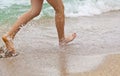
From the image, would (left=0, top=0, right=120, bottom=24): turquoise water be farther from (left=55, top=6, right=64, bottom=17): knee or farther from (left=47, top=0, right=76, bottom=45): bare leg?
(left=55, top=6, right=64, bottom=17): knee

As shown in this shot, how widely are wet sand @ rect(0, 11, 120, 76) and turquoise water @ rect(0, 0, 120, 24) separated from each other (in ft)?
3.72

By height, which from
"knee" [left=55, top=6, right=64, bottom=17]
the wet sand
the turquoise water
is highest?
"knee" [left=55, top=6, right=64, bottom=17]

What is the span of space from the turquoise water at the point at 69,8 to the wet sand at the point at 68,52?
1.13m

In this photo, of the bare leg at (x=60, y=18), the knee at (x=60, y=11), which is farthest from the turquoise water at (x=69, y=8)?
the knee at (x=60, y=11)

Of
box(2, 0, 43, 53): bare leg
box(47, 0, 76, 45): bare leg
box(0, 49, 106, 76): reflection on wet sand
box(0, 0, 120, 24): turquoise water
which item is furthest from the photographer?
box(0, 0, 120, 24): turquoise water

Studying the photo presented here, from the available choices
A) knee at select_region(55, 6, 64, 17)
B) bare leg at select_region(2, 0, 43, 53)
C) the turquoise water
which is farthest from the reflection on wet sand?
the turquoise water

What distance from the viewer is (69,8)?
28.3ft

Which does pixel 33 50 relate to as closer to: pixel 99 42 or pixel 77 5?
pixel 99 42

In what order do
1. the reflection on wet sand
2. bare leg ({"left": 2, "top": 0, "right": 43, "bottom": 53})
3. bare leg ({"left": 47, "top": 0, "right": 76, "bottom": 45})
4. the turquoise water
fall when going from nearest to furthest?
the reflection on wet sand
bare leg ({"left": 2, "top": 0, "right": 43, "bottom": 53})
bare leg ({"left": 47, "top": 0, "right": 76, "bottom": 45})
the turquoise water

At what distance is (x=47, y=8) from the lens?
28.0ft

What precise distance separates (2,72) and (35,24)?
2762mm

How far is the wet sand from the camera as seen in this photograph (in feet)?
12.7

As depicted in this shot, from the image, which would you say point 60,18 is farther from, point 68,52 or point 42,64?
point 42,64

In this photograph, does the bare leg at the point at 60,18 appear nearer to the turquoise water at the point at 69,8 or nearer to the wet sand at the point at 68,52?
the wet sand at the point at 68,52
